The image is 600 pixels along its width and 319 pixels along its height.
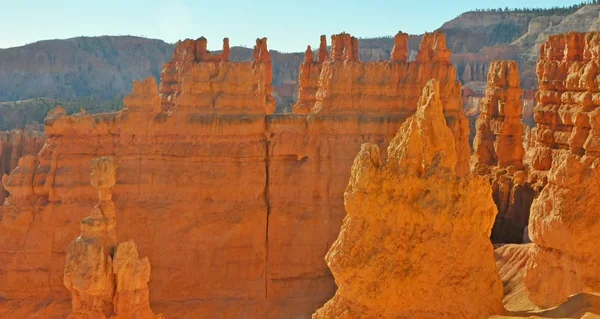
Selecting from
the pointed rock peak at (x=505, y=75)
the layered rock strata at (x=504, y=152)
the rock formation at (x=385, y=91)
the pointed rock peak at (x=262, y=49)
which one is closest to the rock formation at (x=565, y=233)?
the rock formation at (x=385, y=91)

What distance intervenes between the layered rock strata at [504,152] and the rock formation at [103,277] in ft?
50.0

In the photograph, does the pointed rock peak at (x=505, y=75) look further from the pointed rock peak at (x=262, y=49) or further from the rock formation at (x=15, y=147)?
the rock formation at (x=15, y=147)

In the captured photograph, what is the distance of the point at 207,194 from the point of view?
19.8 m

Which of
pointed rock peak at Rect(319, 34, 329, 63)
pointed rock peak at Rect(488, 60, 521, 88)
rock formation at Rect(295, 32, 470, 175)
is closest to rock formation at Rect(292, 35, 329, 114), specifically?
pointed rock peak at Rect(319, 34, 329, 63)

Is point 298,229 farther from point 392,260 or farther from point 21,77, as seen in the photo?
point 21,77

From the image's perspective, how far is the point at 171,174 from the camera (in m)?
19.7

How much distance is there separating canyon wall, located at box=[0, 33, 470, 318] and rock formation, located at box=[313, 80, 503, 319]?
8512 millimetres

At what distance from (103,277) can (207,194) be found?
6.36 metres

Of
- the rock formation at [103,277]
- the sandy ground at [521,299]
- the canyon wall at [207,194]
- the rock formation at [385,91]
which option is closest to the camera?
the sandy ground at [521,299]

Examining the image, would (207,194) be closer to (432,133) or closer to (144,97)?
(144,97)

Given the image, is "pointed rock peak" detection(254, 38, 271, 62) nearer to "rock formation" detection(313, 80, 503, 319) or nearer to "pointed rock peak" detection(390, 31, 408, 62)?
"pointed rock peak" detection(390, 31, 408, 62)

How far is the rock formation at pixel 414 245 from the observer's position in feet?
35.9

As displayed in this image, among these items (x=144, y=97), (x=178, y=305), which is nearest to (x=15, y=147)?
(x=144, y=97)

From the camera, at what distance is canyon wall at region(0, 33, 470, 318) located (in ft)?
64.3
